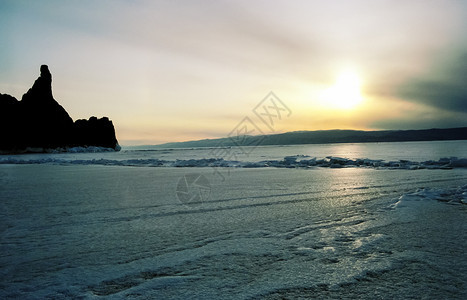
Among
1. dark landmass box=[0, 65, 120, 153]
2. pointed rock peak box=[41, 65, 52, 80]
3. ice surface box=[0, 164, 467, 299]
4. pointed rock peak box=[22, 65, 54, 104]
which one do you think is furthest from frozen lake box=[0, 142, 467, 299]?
pointed rock peak box=[41, 65, 52, 80]

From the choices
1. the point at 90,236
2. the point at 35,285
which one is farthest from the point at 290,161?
the point at 35,285

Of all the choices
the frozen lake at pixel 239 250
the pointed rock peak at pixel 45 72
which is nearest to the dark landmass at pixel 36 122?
the pointed rock peak at pixel 45 72

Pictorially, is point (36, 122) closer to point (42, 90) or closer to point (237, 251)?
point (42, 90)

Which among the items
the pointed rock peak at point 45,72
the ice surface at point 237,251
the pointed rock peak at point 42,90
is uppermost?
the pointed rock peak at point 45,72

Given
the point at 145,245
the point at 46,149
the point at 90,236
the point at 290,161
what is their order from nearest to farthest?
1. the point at 145,245
2. the point at 90,236
3. the point at 290,161
4. the point at 46,149

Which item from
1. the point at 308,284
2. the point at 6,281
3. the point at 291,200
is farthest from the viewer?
the point at 291,200

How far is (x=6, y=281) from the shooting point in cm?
202

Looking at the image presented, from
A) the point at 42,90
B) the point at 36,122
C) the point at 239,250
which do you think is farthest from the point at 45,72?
the point at 239,250

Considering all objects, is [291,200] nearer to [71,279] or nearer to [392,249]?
[392,249]

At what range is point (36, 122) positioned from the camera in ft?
288

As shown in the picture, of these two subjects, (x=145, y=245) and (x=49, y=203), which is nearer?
(x=145, y=245)

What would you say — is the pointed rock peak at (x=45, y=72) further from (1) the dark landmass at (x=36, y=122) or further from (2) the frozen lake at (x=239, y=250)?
(2) the frozen lake at (x=239, y=250)

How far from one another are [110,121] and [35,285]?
456ft

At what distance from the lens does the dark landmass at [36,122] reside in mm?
83250
